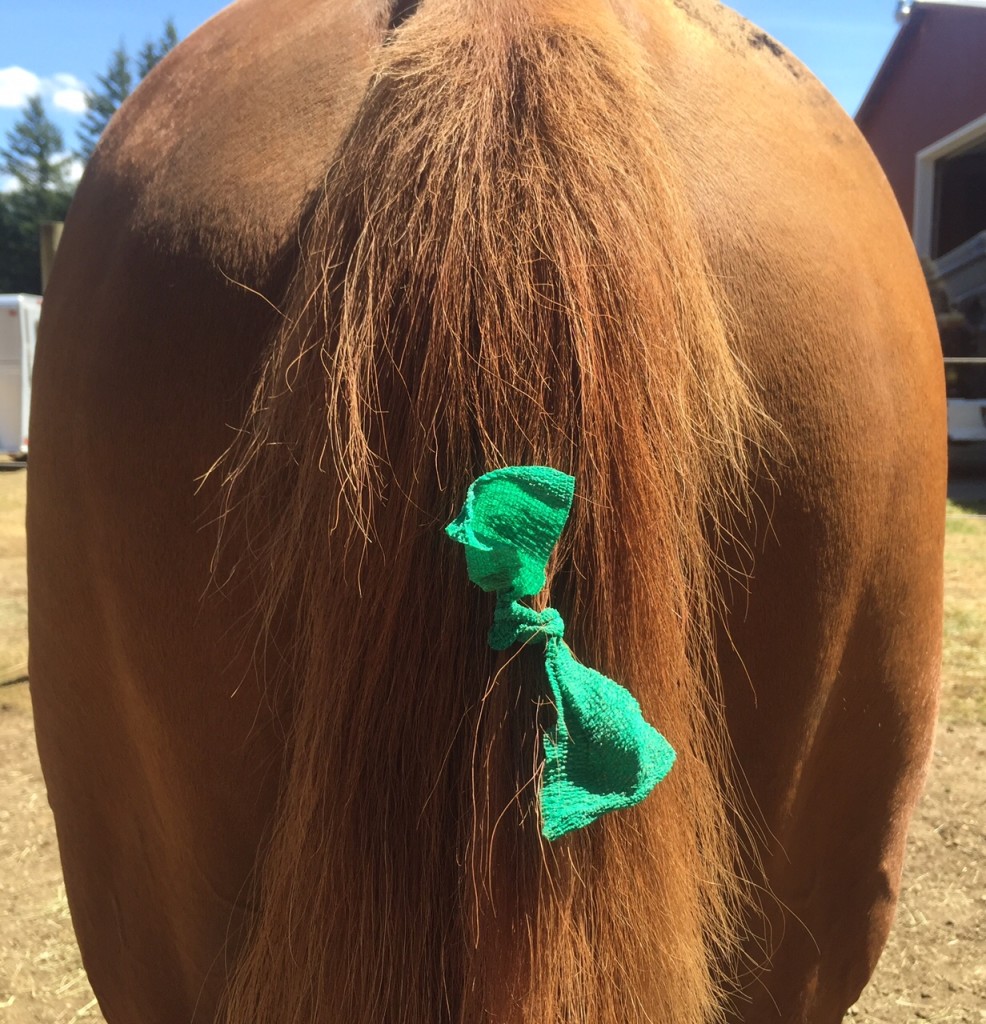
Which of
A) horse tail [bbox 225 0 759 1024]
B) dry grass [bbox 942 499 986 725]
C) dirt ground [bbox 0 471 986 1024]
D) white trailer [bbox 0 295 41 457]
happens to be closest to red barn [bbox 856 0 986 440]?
dry grass [bbox 942 499 986 725]

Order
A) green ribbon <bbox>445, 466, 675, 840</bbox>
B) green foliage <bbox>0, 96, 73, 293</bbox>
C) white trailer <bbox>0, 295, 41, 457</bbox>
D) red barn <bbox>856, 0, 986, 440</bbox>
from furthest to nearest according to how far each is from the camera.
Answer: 1. green foliage <bbox>0, 96, 73, 293</bbox>
2. white trailer <bbox>0, 295, 41, 457</bbox>
3. red barn <bbox>856, 0, 986, 440</bbox>
4. green ribbon <bbox>445, 466, 675, 840</bbox>

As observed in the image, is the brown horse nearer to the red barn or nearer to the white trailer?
the red barn

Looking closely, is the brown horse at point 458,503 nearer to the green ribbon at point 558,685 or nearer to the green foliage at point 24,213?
the green ribbon at point 558,685

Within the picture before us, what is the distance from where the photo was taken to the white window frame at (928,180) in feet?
35.4

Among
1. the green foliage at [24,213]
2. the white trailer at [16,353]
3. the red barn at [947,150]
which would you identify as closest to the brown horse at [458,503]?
the red barn at [947,150]

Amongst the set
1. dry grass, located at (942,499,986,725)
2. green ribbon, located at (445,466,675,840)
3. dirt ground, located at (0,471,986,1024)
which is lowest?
dry grass, located at (942,499,986,725)

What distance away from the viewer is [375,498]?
2.12ft

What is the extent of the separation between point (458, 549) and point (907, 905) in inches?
80.8

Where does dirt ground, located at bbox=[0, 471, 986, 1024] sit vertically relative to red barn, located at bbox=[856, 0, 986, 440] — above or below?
below

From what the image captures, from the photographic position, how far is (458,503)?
629mm

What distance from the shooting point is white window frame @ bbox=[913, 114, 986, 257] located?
1080cm

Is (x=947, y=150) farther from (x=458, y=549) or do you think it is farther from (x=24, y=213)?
(x=24, y=213)

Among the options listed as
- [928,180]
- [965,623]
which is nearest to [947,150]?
[928,180]

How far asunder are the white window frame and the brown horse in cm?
1148
